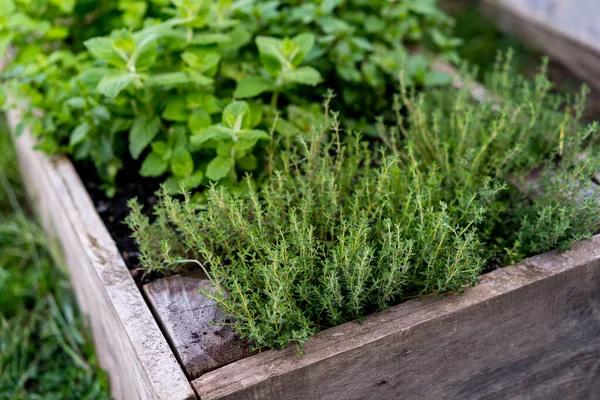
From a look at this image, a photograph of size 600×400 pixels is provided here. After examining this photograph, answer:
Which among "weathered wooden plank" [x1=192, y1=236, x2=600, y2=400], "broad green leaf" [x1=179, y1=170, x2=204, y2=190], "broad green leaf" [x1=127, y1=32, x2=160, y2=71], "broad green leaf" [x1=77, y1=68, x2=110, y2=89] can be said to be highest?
"broad green leaf" [x1=127, y1=32, x2=160, y2=71]

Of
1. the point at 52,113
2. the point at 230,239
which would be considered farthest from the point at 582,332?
the point at 52,113

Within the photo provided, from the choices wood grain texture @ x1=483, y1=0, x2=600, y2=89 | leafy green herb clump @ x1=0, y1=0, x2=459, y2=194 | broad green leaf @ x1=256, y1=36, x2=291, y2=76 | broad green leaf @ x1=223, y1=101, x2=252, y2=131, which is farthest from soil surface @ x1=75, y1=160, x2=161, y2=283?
wood grain texture @ x1=483, y1=0, x2=600, y2=89

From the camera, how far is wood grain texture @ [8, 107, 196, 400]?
1.50m

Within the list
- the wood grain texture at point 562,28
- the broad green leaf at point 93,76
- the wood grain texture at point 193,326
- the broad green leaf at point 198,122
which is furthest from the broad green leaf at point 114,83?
the wood grain texture at point 562,28

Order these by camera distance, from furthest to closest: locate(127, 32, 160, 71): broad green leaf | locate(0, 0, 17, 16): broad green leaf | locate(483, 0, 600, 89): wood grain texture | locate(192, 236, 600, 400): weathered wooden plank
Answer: locate(483, 0, 600, 89): wood grain texture → locate(0, 0, 17, 16): broad green leaf → locate(127, 32, 160, 71): broad green leaf → locate(192, 236, 600, 400): weathered wooden plank

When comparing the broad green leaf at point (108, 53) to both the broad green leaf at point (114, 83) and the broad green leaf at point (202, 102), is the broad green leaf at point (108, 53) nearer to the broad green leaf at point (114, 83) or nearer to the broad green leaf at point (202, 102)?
the broad green leaf at point (114, 83)

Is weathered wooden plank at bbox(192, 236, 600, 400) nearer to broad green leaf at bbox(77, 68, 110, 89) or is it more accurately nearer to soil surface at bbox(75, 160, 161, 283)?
soil surface at bbox(75, 160, 161, 283)

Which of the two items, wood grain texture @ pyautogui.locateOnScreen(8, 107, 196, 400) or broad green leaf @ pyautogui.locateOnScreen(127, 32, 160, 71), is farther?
broad green leaf @ pyautogui.locateOnScreen(127, 32, 160, 71)

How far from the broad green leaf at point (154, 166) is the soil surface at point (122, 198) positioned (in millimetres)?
91

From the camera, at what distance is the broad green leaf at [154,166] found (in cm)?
211

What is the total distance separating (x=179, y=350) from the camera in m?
1.56

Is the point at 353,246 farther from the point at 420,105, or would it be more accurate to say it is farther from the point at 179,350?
the point at 420,105

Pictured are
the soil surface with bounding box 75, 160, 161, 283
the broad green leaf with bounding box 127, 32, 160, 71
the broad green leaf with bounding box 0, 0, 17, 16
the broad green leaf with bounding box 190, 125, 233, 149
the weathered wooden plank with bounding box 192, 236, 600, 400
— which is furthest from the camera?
the broad green leaf with bounding box 0, 0, 17, 16

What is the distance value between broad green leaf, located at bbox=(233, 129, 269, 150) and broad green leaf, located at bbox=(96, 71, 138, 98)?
0.36m
